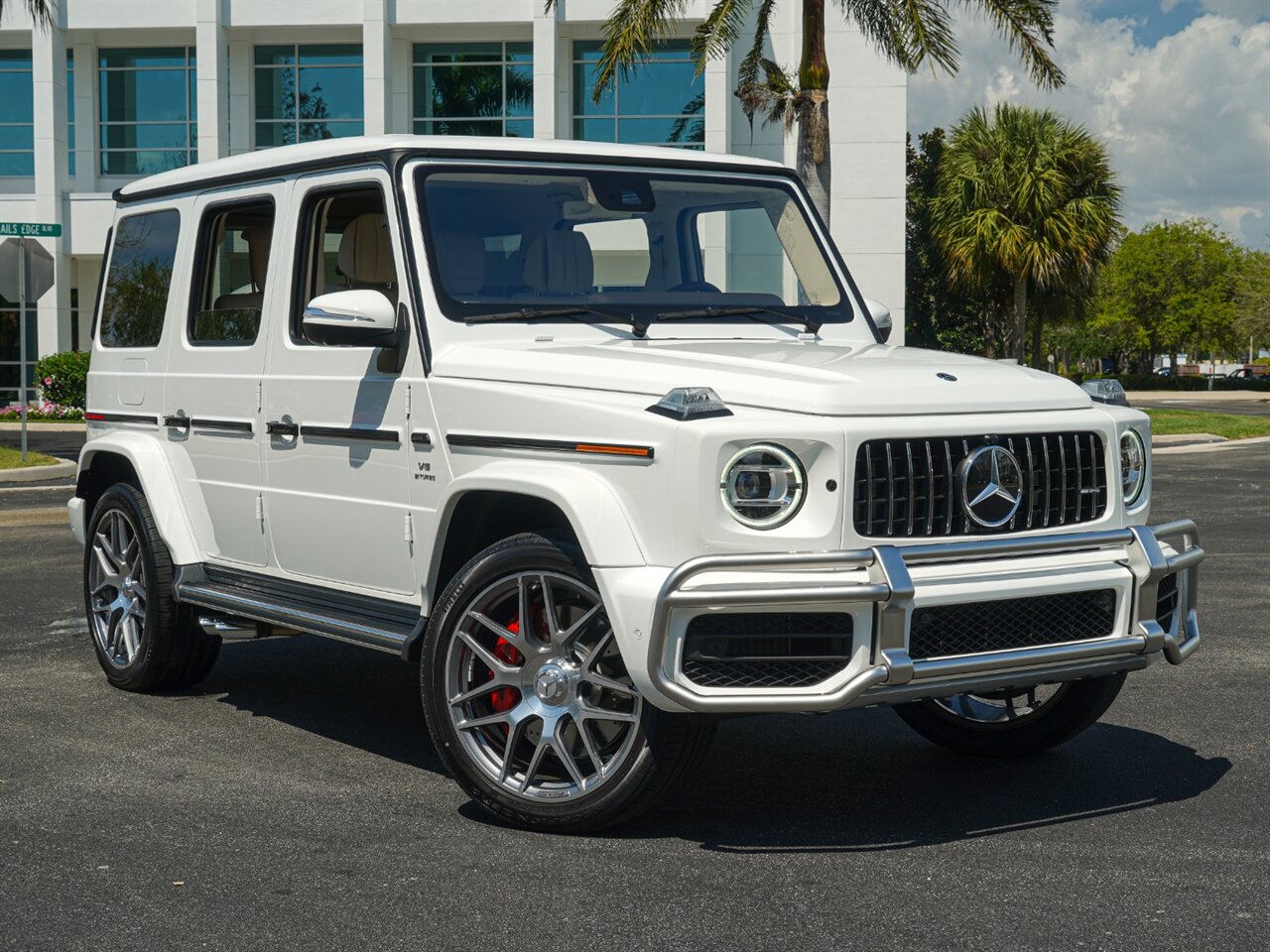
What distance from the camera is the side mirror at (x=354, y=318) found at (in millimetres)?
5340

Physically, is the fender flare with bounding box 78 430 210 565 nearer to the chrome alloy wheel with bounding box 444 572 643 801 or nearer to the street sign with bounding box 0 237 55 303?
the chrome alloy wheel with bounding box 444 572 643 801

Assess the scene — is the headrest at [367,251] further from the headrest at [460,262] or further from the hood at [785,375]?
the hood at [785,375]

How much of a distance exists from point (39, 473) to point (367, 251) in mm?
14531

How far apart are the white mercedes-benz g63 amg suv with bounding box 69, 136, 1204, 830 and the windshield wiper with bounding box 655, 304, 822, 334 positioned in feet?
0.05

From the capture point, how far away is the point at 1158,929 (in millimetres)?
4094

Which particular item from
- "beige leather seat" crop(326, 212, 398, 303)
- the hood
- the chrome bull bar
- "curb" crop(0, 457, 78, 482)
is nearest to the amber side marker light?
the hood

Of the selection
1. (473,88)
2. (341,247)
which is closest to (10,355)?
(473,88)

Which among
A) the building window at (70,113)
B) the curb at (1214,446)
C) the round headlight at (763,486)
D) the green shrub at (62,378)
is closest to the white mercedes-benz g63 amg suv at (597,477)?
the round headlight at (763,486)

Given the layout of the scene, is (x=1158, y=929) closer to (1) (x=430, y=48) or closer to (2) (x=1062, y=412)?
(2) (x=1062, y=412)

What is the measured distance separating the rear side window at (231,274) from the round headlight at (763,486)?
2536 millimetres

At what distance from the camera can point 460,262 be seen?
562 cm

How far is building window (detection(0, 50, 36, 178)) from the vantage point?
3575 centimetres

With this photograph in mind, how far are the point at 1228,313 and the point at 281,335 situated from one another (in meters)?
78.6

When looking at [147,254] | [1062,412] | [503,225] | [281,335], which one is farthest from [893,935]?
[147,254]
